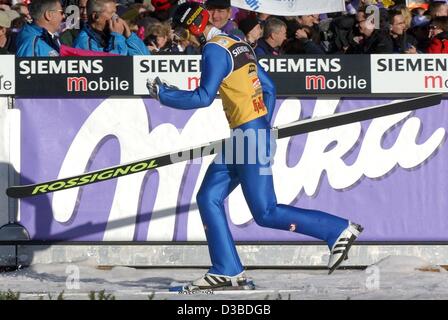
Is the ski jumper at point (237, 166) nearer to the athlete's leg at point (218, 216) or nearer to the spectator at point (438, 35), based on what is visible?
the athlete's leg at point (218, 216)

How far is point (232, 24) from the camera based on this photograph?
1418cm

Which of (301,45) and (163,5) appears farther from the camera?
(163,5)

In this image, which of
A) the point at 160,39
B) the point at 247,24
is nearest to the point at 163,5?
the point at 247,24

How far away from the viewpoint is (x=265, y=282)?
11.7m

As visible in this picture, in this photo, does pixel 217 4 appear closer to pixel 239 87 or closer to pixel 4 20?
pixel 239 87

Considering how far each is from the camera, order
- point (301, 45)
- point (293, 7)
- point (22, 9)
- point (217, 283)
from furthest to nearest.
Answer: point (22, 9) → point (293, 7) → point (301, 45) → point (217, 283)

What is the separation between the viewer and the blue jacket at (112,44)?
13086 millimetres

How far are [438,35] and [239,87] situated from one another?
14.4 ft

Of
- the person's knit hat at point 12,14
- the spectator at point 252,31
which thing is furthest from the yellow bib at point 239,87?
the person's knit hat at point 12,14

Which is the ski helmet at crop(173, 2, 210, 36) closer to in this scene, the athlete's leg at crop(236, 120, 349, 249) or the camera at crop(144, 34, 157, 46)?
the athlete's leg at crop(236, 120, 349, 249)

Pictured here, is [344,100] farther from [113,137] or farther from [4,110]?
[4,110]

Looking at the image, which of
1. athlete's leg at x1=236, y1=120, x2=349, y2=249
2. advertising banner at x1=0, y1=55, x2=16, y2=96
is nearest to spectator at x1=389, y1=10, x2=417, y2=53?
athlete's leg at x1=236, y1=120, x2=349, y2=249
